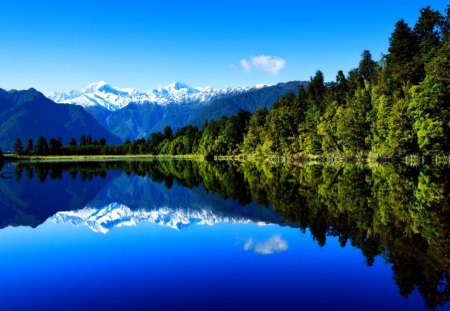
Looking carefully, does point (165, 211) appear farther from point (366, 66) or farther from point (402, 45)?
point (366, 66)

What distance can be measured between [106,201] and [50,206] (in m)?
6.03

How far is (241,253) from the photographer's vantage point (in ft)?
65.5

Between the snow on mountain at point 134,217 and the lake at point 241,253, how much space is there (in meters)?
0.10

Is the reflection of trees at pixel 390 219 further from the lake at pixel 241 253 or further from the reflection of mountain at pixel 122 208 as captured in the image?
the reflection of mountain at pixel 122 208

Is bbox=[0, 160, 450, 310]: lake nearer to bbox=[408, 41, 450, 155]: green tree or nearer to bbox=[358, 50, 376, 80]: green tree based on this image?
bbox=[408, 41, 450, 155]: green tree

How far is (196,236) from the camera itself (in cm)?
2480

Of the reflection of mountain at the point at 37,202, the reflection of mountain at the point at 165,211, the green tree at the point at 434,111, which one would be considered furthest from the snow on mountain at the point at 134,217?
the green tree at the point at 434,111

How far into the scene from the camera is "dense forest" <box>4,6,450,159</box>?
7075 centimetres

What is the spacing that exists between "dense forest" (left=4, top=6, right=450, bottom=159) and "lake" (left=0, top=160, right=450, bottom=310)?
3726 cm

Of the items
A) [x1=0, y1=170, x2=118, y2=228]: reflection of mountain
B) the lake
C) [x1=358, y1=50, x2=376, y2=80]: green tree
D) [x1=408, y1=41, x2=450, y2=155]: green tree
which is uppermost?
[x1=358, y1=50, x2=376, y2=80]: green tree

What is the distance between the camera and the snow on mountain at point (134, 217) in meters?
29.5

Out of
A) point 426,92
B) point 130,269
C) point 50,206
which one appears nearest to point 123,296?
point 130,269

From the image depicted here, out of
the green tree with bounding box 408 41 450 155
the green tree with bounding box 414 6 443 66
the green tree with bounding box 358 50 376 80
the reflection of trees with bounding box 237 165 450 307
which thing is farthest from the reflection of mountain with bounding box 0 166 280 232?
the green tree with bounding box 358 50 376 80

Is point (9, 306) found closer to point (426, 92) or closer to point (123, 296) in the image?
point (123, 296)
